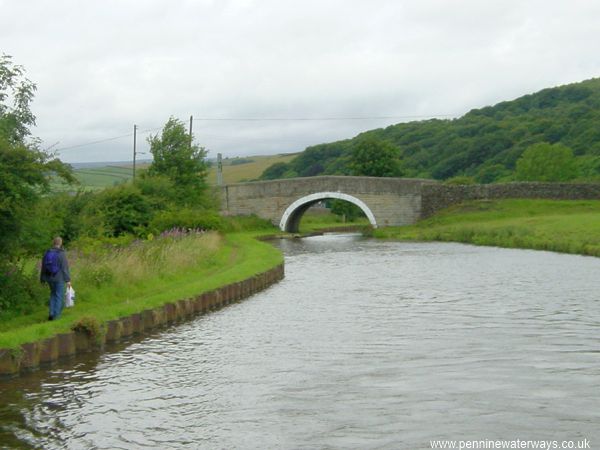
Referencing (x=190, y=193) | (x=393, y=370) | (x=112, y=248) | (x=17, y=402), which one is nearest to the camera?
(x=17, y=402)

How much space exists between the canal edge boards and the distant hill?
2617 inches

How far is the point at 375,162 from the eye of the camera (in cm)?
7862

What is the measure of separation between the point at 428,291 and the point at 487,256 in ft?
40.4

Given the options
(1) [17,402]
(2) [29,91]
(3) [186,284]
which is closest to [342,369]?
(1) [17,402]

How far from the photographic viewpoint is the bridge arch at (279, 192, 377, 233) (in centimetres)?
5775

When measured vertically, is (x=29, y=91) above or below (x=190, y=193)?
above

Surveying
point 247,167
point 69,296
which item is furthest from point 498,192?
point 247,167

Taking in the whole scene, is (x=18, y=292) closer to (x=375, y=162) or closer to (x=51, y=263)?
(x=51, y=263)

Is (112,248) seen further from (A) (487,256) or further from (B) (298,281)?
(A) (487,256)

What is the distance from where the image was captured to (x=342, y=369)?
42.3ft

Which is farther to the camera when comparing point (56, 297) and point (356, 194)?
point (356, 194)

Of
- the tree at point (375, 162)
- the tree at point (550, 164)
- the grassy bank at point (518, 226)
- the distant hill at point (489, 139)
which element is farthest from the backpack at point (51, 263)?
the distant hill at point (489, 139)

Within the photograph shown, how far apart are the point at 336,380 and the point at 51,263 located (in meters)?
6.28

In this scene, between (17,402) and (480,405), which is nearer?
(480,405)
